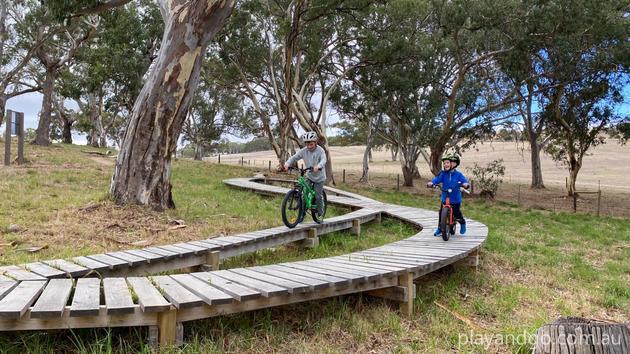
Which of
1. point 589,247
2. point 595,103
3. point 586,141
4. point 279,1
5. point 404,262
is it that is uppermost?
point 279,1

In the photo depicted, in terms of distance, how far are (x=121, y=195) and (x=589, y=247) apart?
1030 cm

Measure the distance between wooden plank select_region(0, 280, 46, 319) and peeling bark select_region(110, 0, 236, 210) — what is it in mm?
5428

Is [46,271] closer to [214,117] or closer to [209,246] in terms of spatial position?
[209,246]

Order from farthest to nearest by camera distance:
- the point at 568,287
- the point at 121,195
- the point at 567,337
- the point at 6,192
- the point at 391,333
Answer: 1. the point at 6,192
2. the point at 121,195
3. the point at 568,287
4. the point at 391,333
5. the point at 567,337

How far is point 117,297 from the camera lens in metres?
3.29

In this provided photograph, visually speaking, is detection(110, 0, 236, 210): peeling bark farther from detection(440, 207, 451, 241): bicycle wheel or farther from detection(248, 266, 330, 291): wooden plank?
detection(440, 207, 451, 241): bicycle wheel

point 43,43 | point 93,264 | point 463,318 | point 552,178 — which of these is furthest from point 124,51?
point 552,178

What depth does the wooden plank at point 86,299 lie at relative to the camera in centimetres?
297

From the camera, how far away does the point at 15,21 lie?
24609 mm

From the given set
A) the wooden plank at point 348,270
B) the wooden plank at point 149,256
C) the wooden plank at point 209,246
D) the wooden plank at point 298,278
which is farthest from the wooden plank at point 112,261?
the wooden plank at point 348,270

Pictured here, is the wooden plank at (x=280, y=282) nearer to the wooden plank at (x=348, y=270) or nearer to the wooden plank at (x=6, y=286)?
the wooden plank at (x=348, y=270)

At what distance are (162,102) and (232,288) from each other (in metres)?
6.25

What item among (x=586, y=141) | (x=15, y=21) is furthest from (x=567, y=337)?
(x=15, y=21)

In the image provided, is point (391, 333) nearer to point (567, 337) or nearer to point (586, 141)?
point (567, 337)
